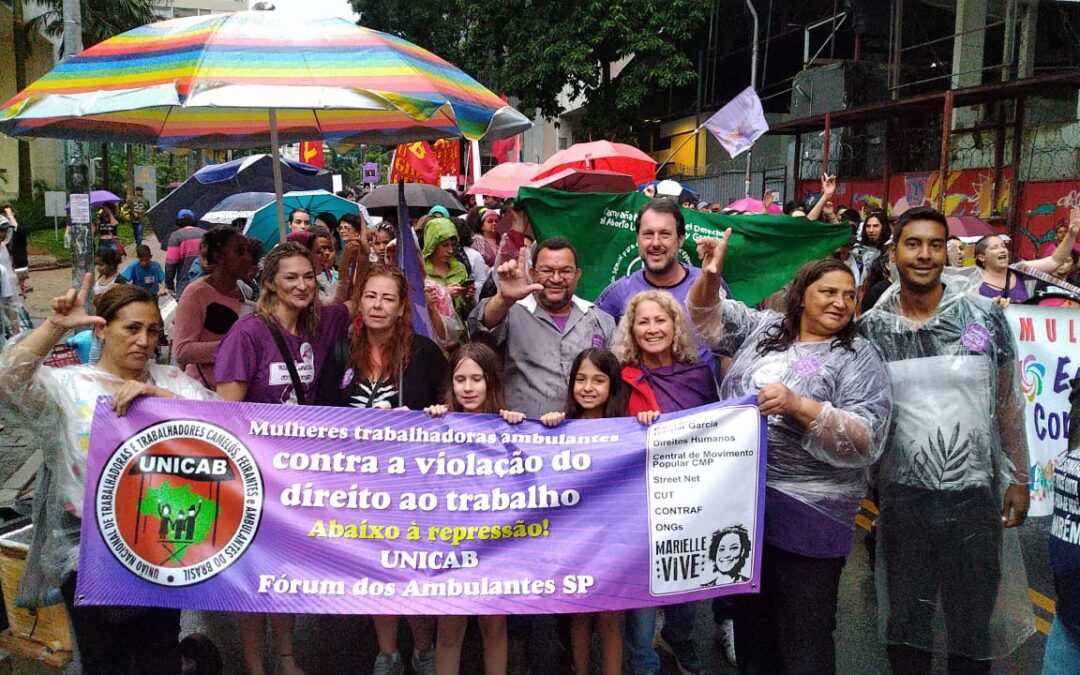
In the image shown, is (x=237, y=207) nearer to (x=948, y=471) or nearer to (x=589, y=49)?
(x=948, y=471)

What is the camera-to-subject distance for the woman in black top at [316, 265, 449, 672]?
388 centimetres

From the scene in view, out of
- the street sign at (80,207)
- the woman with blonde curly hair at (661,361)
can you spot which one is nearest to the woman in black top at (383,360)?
the woman with blonde curly hair at (661,361)

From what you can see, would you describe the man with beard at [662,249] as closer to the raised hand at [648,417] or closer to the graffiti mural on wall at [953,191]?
the raised hand at [648,417]

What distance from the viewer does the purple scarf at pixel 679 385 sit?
382cm

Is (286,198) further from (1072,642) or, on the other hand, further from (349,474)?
(1072,642)

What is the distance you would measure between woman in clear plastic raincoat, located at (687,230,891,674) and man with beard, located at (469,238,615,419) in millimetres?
971

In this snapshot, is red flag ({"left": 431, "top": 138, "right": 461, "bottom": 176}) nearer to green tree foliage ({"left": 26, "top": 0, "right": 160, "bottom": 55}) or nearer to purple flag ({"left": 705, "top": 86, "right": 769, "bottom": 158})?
purple flag ({"left": 705, "top": 86, "right": 769, "bottom": 158})

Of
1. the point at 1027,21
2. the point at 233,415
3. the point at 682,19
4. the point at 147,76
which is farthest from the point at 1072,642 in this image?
the point at 682,19

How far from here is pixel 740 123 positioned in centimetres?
1170

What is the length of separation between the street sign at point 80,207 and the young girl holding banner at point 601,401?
8791mm

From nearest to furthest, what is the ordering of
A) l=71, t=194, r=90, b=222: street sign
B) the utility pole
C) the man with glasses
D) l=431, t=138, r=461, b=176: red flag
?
the man with glasses → l=71, t=194, r=90, b=222: street sign → the utility pole → l=431, t=138, r=461, b=176: red flag

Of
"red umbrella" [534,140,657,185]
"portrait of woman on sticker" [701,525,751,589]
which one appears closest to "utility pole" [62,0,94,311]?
"red umbrella" [534,140,657,185]

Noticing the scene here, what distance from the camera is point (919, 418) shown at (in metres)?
3.37

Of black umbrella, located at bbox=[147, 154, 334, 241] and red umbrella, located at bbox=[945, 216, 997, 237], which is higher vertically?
black umbrella, located at bbox=[147, 154, 334, 241]
